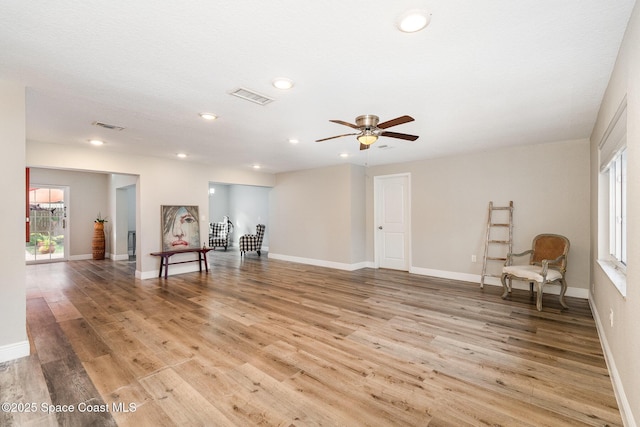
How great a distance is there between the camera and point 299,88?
268 centimetres

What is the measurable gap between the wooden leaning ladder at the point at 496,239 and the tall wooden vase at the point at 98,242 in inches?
374

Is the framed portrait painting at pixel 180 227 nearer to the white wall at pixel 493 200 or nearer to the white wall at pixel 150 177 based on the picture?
the white wall at pixel 150 177

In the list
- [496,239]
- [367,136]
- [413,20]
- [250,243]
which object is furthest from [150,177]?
[496,239]

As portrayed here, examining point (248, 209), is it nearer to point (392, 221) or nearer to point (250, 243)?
point (250, 243)

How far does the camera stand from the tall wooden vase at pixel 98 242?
8.27 meters

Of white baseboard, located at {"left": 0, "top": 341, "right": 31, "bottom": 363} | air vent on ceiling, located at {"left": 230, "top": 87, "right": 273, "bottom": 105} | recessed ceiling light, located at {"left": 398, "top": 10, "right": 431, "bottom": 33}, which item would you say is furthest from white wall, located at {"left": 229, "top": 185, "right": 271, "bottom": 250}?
recessed ceiling light, located at {"left": 398, "top": 10, "right": 431, "bottom": 33}

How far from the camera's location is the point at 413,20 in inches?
→ 68.2

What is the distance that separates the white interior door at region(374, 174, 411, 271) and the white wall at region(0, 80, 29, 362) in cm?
585

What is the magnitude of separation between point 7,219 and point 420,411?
364 cm

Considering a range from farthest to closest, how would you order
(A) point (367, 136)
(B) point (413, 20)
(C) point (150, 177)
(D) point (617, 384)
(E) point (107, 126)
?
(C) point (150, 177)
(E) point (107, 126)
(A) point (367, 136)
(D) point (617, 384)
(B) point (413, 20)

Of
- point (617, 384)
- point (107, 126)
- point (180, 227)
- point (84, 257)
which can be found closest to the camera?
point (617, 384)

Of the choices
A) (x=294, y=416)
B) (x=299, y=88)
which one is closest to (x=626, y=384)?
(x=294, y=416)

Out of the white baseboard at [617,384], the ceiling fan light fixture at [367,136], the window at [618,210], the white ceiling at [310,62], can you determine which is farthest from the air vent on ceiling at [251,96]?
the white baseboard at [617,384]

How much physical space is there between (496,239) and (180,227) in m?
6.25
